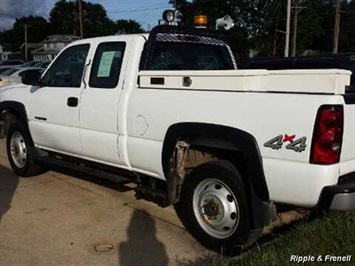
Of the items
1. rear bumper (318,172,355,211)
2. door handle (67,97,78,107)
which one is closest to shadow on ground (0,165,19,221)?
door handle (67,97,78,107)

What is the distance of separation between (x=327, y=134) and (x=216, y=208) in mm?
1301

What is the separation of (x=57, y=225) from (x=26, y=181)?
6.66ft

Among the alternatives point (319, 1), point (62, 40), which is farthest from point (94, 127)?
point (62, 40)

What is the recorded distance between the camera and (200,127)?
4.38 metres

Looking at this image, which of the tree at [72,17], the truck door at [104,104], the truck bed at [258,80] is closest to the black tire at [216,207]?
the truck bed at [258,80]

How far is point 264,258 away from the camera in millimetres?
3770

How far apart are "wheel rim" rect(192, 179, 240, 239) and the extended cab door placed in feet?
6.18

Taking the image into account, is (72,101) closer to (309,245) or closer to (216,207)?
(216,207)

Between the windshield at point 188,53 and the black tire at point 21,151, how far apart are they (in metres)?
2.50

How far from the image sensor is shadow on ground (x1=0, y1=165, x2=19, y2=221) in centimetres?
595

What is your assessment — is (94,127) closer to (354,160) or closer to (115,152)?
(115,152)

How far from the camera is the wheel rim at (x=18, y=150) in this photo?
7133 mm

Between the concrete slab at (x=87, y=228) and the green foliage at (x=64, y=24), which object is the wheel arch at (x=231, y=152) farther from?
the green foliage at (x=64, y=24)

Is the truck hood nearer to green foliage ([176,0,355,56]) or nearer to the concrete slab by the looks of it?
the concrete slab
